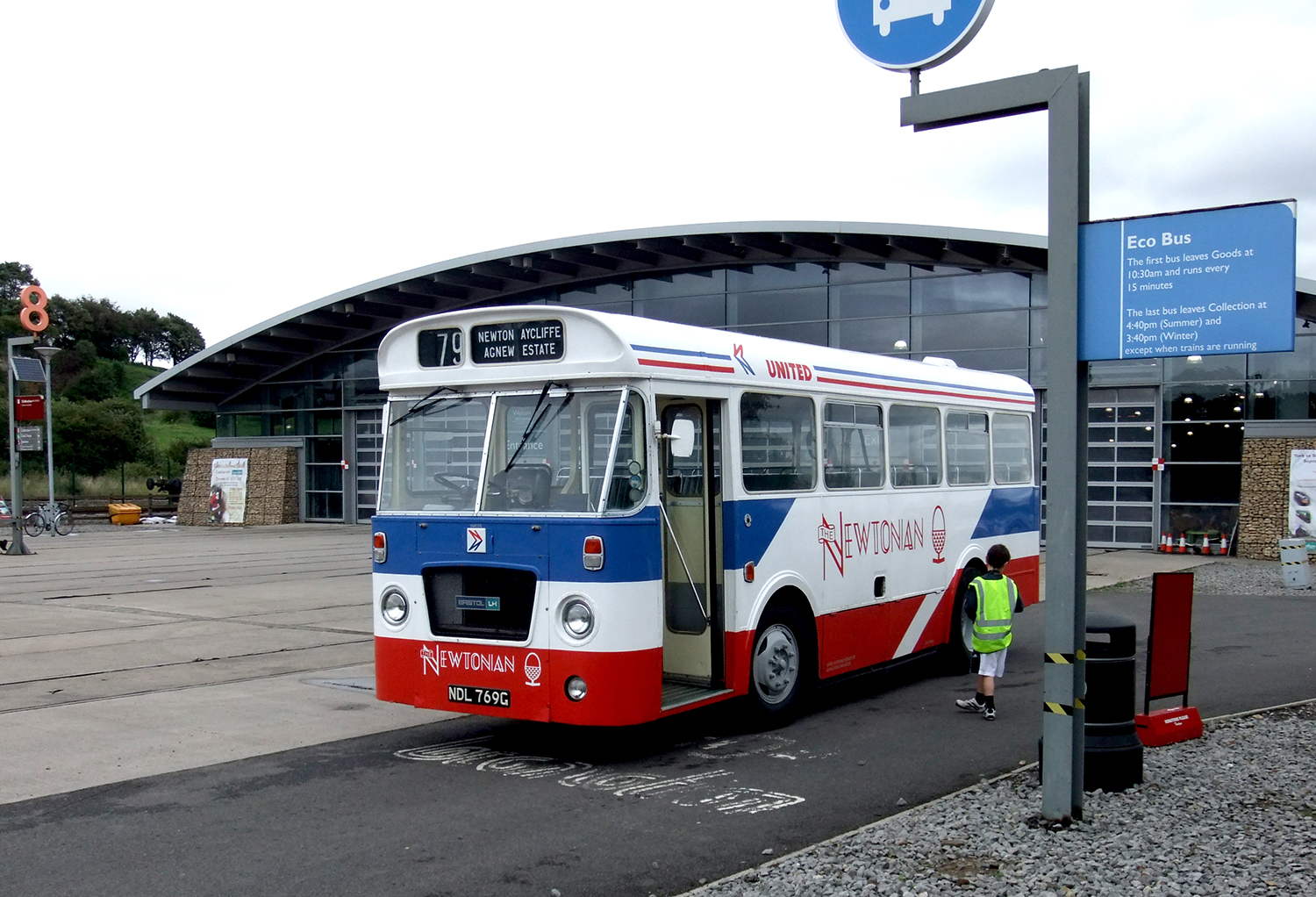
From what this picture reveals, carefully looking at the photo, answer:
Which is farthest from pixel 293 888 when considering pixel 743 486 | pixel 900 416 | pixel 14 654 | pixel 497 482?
pixel 14 654

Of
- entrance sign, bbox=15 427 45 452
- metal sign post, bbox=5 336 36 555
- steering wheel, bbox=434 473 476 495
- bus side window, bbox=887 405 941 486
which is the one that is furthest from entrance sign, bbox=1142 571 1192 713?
entrance sign, bbox=15 427 45 452

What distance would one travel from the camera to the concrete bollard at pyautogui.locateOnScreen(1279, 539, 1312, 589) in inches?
800

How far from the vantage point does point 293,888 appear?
5578 millimetres

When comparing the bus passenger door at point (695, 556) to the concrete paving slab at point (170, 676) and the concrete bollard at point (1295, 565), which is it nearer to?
the concrete paving slab at point (170, 676)

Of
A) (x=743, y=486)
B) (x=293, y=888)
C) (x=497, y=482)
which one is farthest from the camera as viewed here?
(x=743, y=486)

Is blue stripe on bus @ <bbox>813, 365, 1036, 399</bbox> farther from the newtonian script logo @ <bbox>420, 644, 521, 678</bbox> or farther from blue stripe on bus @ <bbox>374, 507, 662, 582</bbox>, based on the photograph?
the newtonian script logo @ <bbox>420, 644, 521, 678</bbox>

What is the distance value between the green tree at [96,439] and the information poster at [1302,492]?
54.2 metres

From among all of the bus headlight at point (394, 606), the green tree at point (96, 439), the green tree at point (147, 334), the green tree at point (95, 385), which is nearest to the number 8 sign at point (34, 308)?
the green tree at point (96, 439)

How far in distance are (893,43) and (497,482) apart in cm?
376

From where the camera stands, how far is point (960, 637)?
39.1 feet

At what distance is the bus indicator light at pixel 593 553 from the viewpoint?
754 cm

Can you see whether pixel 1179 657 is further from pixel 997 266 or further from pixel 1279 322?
pixel 997 266

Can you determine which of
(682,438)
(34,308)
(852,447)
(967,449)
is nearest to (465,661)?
(682,438)

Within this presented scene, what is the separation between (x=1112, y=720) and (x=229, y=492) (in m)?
40.5
